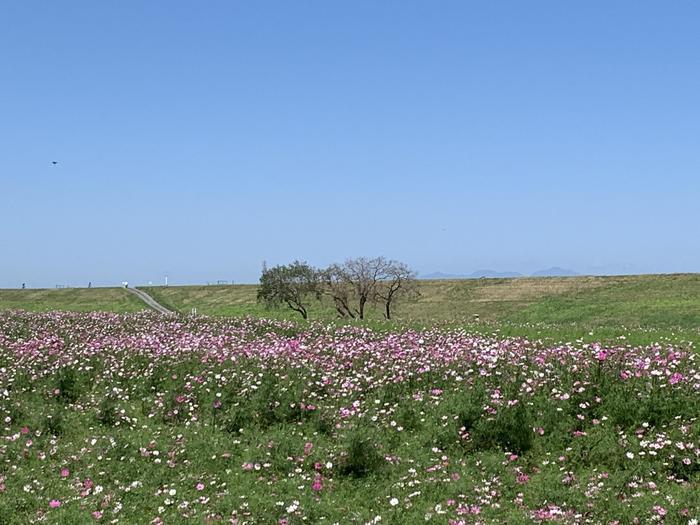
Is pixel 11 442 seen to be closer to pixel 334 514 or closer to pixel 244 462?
pixel 244 462

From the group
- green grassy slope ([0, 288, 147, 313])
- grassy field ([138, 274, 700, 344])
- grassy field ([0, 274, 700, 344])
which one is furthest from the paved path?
grassy field ([138, 274, 700, 344])

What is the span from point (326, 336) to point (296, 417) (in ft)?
27.5

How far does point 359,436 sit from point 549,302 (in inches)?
2370

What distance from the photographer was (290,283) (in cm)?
5838

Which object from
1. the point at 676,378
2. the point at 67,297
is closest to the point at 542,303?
the point at 676,378

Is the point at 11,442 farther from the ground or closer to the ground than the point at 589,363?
closer to the ground

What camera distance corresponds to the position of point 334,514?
8094 millimetres

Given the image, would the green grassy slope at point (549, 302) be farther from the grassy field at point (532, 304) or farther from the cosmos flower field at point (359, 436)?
the cosmos flower field at point (359, 436)

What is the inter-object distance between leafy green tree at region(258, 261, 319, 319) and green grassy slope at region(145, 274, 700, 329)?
1.86m

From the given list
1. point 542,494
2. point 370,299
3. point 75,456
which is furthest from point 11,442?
point 370,299

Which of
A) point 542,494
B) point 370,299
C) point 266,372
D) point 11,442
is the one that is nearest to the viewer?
point 542,494

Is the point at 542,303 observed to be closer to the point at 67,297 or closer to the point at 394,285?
the point at 394,285

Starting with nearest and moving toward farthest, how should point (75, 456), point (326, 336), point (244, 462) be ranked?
point (244, 462), point (75, 456), point (326, 336)

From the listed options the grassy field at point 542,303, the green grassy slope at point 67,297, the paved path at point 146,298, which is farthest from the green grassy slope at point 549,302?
the green grassy slope at point 67,297
